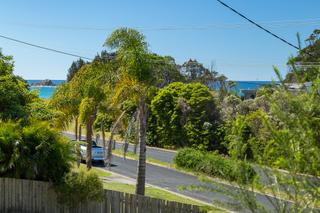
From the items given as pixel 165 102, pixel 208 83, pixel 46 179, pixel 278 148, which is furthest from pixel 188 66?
pixel 278 148

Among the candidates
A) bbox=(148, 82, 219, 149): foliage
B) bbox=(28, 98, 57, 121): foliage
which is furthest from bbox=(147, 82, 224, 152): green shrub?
bbox=(28, 98, 57, 121): foliage

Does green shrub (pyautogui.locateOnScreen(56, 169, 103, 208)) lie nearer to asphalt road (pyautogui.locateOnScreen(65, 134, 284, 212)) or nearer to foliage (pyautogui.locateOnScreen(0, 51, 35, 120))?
foliage (pyautogui.locateOnScreen(0, 51, 35, 120))

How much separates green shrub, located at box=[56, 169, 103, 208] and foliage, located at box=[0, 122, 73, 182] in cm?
34

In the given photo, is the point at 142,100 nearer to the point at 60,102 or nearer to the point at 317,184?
the point at 60,102

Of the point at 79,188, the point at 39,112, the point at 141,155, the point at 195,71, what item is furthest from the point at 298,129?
the point at 195,71

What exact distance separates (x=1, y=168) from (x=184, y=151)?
20966mm

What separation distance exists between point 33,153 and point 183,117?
3180cm

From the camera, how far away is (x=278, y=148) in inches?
160

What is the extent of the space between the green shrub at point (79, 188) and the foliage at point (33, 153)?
1.12 feet

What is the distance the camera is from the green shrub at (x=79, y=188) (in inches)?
472

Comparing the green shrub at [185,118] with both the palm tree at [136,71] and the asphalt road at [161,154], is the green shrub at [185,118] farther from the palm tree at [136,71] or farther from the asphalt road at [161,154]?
the palm tree at [136,71]

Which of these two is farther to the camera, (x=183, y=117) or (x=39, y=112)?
(x=183, y=117)

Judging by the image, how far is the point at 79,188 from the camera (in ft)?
39.4

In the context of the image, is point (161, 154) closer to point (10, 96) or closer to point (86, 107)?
point (86, 107)
